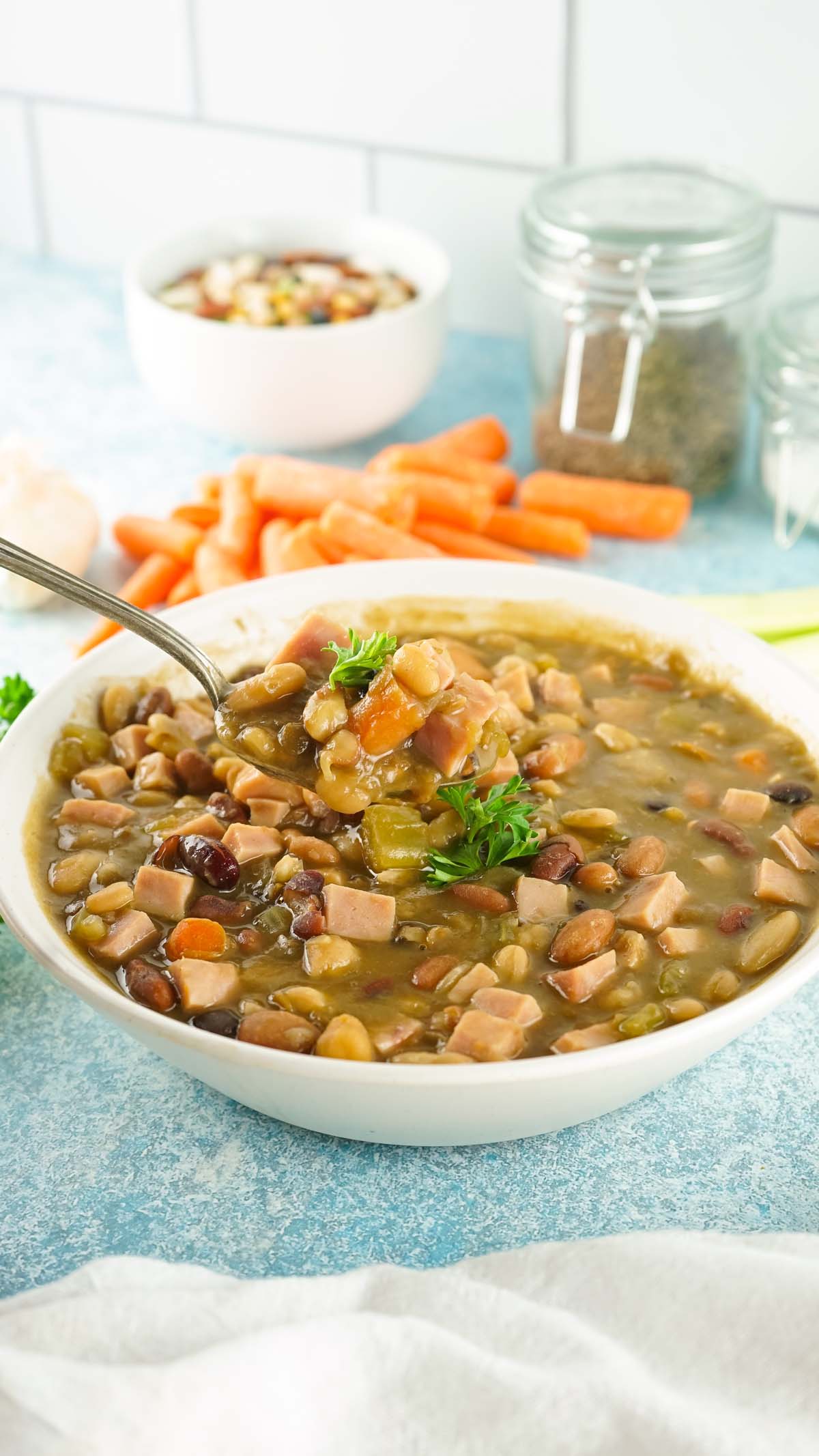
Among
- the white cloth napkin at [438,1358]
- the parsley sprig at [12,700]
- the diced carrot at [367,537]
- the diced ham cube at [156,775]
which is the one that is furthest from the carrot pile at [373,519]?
the white cloth napkin at [438,1358]

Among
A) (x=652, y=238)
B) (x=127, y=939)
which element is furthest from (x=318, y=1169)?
(x=652, y=238)

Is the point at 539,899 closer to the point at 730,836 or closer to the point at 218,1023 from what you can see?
the point at 730,836

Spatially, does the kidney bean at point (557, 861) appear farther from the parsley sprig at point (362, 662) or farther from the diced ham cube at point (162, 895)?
the diced ham cube at point (162, 895)

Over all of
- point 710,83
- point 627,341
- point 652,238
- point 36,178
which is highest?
point 710,83

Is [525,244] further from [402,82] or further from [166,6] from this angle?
[166,6]

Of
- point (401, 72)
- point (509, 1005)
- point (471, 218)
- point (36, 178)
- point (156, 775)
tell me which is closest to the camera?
point (509, 1005)

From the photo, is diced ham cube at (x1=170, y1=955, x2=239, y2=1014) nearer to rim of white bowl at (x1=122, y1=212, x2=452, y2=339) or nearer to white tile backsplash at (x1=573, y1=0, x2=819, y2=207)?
rim of white bowl at (x1=122, y1=212, x2=452, y2=339)

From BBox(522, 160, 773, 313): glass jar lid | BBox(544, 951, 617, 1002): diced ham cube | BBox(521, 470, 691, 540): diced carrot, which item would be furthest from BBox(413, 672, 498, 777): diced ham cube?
BBox(522, 160, 773, 313): glass jar lid

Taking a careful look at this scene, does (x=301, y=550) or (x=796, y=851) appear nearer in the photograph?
(x=796, y=851)
